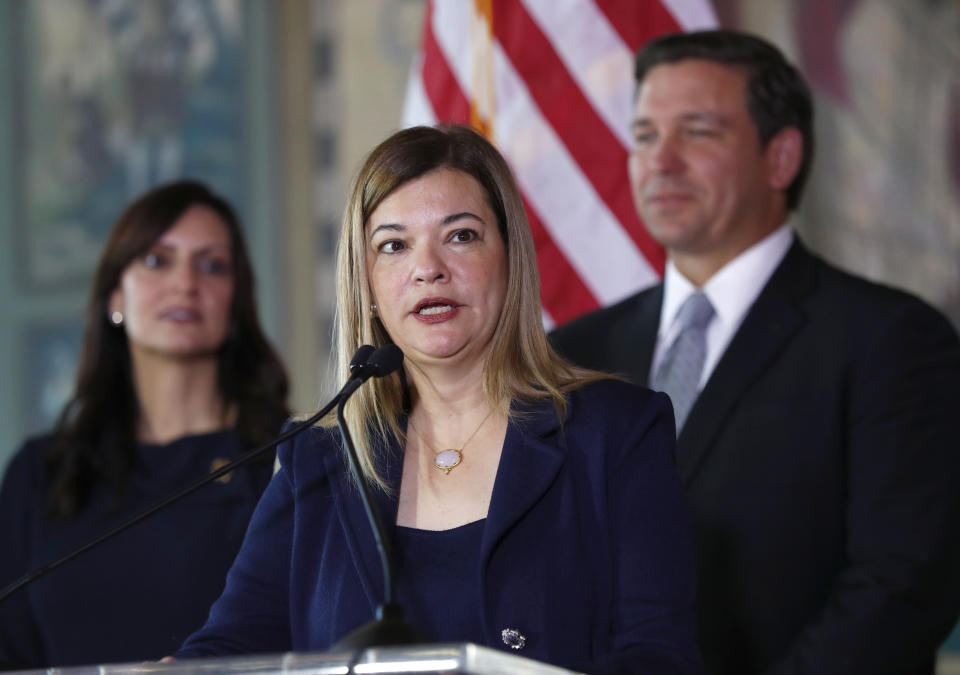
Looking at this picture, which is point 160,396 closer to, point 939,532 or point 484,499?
point 484,499

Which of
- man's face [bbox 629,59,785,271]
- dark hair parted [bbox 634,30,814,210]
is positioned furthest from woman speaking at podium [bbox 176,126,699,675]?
dark hair parted [bbox 634,30,814,210]

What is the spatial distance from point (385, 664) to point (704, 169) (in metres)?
1.97

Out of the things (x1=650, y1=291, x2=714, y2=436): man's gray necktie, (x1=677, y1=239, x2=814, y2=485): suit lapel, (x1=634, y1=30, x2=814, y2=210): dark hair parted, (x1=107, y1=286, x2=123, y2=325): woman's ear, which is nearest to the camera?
(x1=677, y1=239, x2=814, y2=485): suit lapel

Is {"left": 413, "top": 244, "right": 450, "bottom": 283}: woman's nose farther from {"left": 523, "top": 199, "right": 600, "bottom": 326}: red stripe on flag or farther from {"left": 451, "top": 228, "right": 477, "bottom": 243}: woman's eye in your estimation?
{"left": 523, "top": 199, "right": 600, "bottom": 326}: red stripe on flag

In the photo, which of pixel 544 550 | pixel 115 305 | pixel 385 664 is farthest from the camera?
pixel 115 305

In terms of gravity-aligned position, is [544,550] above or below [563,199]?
below

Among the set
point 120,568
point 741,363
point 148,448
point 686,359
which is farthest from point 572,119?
point 120,568

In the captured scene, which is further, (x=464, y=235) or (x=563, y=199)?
(x=563, y=199)

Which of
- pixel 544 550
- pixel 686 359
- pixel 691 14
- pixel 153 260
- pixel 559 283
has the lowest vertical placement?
pixel 544 550

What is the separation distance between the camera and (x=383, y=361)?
1985 mm

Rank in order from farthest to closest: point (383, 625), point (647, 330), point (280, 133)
Answer: 1. point (280, 133)
2. point (647, 330)
3. point (383, 625)

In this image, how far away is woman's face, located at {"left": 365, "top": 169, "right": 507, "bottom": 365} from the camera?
2123 millimetres

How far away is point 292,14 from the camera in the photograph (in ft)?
19.1

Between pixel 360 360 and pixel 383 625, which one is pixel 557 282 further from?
pixel 383 625
